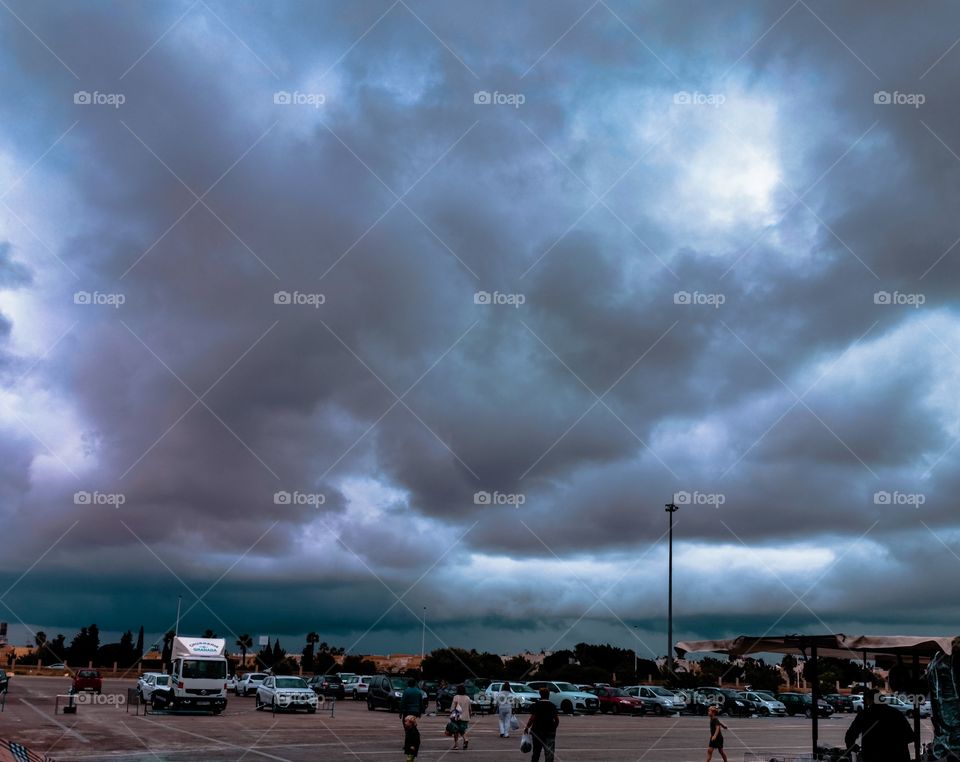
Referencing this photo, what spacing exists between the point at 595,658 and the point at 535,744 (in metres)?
89.5

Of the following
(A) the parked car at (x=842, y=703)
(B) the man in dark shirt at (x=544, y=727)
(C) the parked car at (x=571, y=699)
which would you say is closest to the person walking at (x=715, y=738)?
(B) the man in dark shirt at (x=544, y=727)

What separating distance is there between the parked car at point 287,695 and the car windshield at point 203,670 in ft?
12.3

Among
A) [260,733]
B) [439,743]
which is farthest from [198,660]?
[439,743]

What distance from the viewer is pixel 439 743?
85.4ft

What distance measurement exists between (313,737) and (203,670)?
11.2 m

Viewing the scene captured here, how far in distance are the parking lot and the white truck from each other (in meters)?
0.76

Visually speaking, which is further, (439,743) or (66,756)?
(439,743)

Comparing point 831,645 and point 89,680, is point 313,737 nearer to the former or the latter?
point 831,645

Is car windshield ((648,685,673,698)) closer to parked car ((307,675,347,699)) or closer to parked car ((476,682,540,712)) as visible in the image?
parked car ((476,682,540,712))

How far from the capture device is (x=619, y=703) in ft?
161

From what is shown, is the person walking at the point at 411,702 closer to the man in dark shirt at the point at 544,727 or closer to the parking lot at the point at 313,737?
the parking lot at the point at 313,737

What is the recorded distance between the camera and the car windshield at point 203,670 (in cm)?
3584

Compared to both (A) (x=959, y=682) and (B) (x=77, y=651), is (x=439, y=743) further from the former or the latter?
(B) (x=77, y=651)

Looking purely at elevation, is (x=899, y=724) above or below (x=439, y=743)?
above
